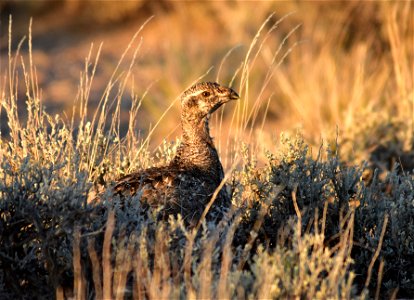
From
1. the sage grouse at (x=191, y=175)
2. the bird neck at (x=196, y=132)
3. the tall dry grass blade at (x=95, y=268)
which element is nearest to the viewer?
the tall dry grass blade at (x=95, y=268)

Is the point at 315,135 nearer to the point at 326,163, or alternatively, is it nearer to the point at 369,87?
the point at 369,87

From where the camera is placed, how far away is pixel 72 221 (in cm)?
434

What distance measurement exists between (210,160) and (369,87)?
5.32m

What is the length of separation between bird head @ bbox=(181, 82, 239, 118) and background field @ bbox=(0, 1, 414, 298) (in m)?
0.16

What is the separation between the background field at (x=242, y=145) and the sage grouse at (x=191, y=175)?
193 mm

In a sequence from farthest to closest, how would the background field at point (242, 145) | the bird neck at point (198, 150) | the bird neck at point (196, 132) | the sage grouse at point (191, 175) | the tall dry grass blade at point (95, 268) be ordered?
the bird neck at point (196, 132)
the bird neck at point (198, 150)
the sage grouse at point (191, 175)
the background field at point (242, 145)
the tall dry grass blade at point (95, 268)

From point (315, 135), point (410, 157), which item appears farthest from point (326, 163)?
point (315, 135)

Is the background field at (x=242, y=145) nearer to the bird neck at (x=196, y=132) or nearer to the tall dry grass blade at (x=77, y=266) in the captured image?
the tall dry grass blade at (x=77, y=266)

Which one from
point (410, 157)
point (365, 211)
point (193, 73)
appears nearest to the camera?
point (365, 211)

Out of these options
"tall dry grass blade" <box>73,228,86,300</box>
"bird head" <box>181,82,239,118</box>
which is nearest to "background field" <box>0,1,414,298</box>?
"tall dry grass blade" <box>73,228,86,300</box>

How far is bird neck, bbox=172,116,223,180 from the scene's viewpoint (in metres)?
5.42

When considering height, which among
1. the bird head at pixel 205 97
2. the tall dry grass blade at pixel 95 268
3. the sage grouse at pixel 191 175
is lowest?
the tall dry grass blade at pixel 95 268

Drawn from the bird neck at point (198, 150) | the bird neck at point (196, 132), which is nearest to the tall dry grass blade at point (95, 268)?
the bird neck at point (198, 150)

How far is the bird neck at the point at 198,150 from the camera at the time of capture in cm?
542
